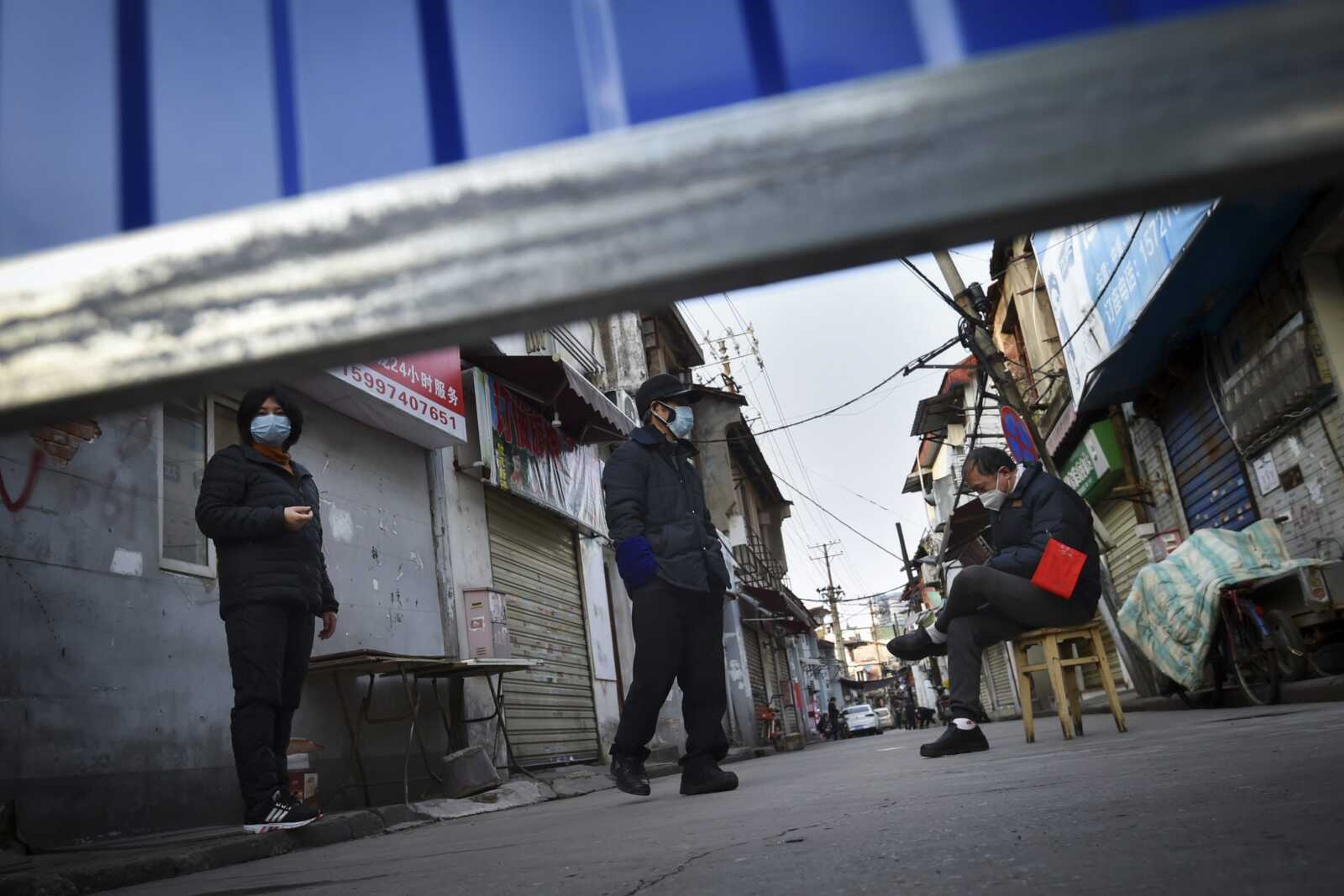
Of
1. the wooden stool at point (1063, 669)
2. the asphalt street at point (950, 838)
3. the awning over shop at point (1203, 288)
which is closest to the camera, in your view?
the asphalt street at point (950, 838)

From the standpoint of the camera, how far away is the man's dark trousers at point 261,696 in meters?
3.77

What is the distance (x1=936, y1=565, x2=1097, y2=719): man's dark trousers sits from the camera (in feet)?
16.2

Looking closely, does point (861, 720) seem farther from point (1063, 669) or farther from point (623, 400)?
point (1063, 669)

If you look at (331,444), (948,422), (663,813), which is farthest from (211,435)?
(948,422)

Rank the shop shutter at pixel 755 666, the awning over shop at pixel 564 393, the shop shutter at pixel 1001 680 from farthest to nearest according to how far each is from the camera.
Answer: the shop shutter at pixel 1001 680
the shop shutter at pixel 755 666
the awning over shop at pixel 564 393

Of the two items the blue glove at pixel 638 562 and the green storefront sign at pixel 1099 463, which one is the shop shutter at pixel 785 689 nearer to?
the green storefront sign at pixel 1099 463

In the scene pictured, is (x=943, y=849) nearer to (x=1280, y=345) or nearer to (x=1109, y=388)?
(x=1280, y=345)

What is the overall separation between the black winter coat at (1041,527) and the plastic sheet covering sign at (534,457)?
370cm

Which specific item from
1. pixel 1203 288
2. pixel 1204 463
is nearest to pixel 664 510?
pixel 1203 288

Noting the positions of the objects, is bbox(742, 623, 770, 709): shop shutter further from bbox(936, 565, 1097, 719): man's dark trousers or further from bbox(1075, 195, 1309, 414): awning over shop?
bbox(936, 565, 1097, 719): man's dark trousers

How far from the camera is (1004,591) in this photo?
4.94 meters

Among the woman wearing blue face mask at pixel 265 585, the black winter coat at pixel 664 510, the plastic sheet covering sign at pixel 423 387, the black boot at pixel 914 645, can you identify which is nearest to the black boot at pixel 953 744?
the black boot at pixel 914 645

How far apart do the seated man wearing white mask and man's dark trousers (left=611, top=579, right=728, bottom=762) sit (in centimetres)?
93

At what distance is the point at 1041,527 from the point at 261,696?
11.9 feet
